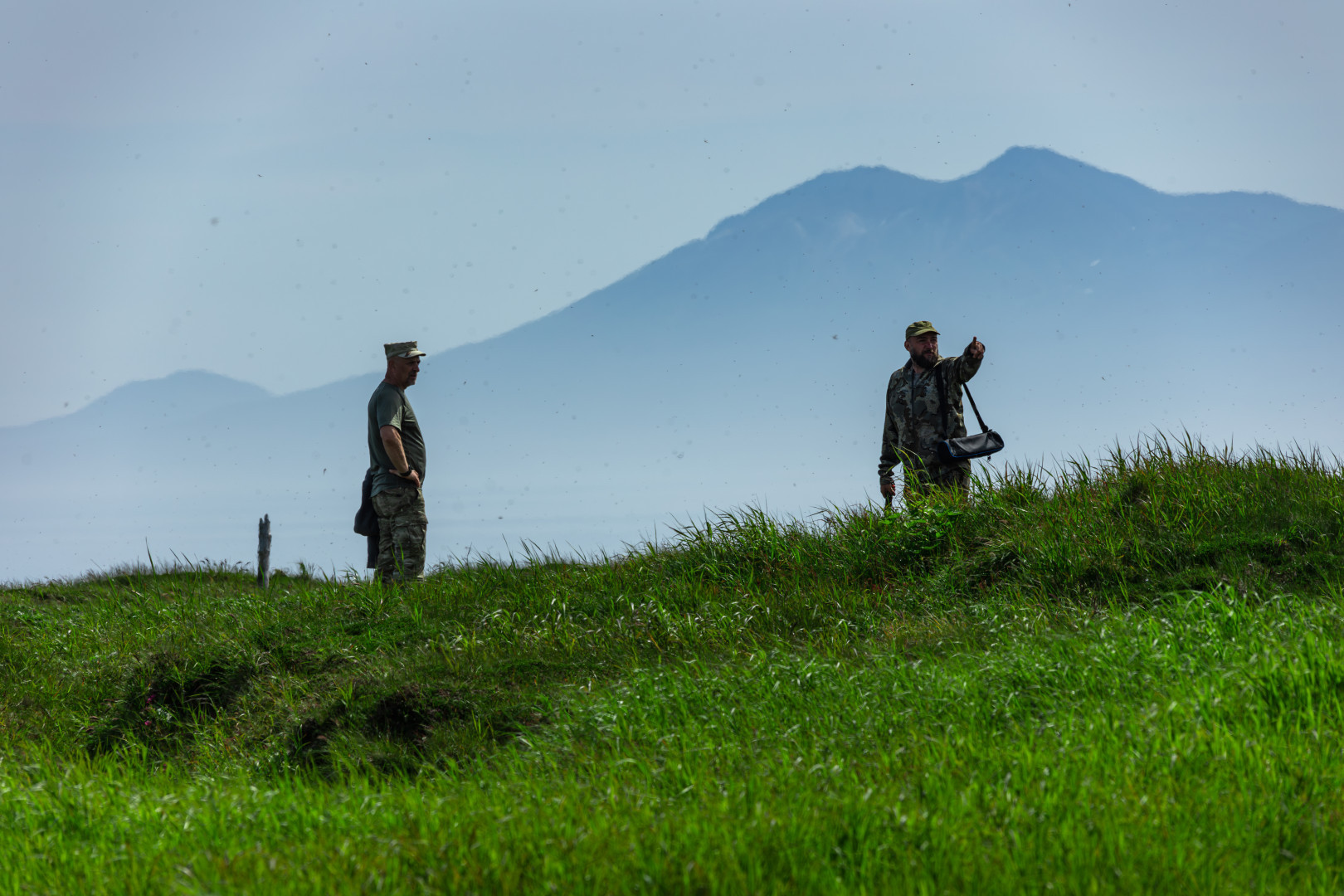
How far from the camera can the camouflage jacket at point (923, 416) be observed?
34.0 ft

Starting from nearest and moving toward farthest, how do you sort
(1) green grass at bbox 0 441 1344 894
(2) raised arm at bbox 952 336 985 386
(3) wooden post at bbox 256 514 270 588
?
(1) green grass at bbox 0 441 1344 894, (2) raised arm at bbox 952 336 985 386, (3) wooden post at bbox 256 514 270 588

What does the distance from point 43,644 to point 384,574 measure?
363cm

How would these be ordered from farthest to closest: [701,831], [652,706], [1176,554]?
[1176,554], [652,706], [701,831]

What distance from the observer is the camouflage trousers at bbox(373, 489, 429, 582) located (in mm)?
10469

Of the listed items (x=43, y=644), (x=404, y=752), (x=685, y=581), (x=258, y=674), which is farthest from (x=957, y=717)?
(x=43, y=644)

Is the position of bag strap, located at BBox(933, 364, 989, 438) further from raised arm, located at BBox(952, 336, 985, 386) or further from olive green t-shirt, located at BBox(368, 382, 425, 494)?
olive green t-shirt, located at BBox(368, 382, 425, 494)

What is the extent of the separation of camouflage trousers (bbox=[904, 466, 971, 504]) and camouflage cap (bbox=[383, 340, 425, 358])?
5.35 meters

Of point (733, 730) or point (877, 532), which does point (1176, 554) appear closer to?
point (877, 532)

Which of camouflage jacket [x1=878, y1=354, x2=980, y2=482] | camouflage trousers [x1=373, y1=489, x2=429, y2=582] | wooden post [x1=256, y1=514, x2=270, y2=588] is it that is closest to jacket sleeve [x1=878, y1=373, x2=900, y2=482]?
camouflage jacket [x1=878, y1=354, x2=980, y2=482]

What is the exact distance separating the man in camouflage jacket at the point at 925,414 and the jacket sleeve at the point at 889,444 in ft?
0.26

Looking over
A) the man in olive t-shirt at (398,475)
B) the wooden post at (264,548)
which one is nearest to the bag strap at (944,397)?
the man in olive t-shirt at (398,475)

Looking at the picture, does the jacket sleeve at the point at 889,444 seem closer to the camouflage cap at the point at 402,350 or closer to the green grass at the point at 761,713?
the green grass at the point at 761,713

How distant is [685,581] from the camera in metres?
9.22

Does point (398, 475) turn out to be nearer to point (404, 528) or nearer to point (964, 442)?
point (404, 528)
